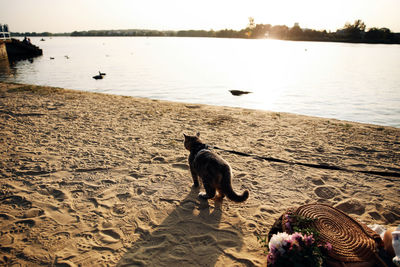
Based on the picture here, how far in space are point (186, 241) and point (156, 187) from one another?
6.19 ft

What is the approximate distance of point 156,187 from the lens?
18.0ft

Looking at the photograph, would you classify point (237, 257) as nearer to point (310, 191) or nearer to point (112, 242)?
point (112, 242)

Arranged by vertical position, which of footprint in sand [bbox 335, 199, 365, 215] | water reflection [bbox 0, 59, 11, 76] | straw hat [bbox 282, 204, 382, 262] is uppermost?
water reflection [bbox 0, 59, 11, 76]

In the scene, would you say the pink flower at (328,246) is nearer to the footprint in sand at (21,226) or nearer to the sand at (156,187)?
the sand at (156,187)

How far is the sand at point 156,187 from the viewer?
3.75 m

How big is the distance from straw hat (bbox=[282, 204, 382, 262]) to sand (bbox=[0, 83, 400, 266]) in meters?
1.07

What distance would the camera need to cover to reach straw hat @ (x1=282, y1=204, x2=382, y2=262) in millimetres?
2832

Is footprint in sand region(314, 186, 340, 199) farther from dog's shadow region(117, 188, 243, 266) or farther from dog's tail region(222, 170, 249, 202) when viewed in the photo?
dog's shadow region(117, 188, 243, 266)

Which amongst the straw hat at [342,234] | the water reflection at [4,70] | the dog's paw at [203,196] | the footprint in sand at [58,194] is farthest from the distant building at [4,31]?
the straw hat at [342,234]

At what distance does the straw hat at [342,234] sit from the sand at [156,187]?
107 centimetres

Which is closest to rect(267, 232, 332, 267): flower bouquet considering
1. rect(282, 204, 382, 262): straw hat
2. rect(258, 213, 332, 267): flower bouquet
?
rect(258, 213, 332, 267): flower bouquet

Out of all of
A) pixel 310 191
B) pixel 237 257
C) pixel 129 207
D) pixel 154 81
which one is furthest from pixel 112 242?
pixel 154 81

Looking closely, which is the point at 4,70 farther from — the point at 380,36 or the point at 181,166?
the point at 380,36

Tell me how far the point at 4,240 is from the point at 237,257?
12.8 feet
